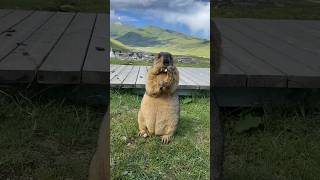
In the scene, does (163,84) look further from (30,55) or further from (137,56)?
(30,55)

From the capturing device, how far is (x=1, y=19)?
13.5 ft

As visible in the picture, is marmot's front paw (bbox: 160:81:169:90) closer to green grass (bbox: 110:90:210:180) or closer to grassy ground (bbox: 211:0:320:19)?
green grass (bbox: 110:90:210:180)

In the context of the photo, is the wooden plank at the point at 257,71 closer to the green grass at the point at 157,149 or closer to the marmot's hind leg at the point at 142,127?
the green grass at the point at 157,149

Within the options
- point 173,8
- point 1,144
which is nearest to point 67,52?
point 1,144

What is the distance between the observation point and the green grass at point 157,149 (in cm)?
230

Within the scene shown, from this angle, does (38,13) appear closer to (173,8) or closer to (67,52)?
(67,52)

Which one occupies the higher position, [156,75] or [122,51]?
[122,51]

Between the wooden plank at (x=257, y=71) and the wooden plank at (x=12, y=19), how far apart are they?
62.6 inches

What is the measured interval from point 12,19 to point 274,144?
2257 mm

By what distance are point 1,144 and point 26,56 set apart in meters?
0.50

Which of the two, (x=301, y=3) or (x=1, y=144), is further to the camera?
(x=301, y=3)

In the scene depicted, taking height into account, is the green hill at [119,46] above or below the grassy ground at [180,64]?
above

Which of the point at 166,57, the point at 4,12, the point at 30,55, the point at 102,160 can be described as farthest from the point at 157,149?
the point at 4,12

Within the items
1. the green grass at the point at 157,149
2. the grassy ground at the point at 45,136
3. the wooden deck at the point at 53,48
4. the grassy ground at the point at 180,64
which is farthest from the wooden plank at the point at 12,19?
the grassy ground at the point at 180,64
